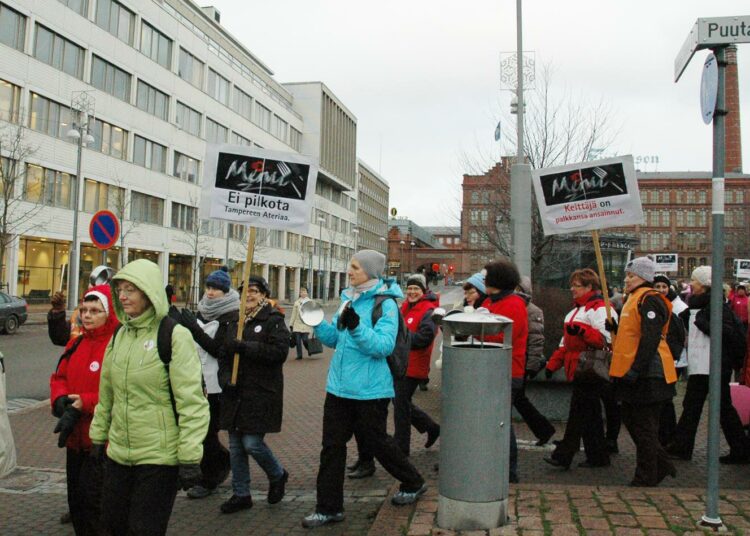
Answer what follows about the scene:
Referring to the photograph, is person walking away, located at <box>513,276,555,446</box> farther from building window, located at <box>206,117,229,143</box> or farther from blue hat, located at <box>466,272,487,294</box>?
building window, located at <box>206,117,229,143</box>

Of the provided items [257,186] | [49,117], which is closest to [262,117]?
[49,117]

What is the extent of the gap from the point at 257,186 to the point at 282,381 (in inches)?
71.4

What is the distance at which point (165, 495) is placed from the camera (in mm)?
3504

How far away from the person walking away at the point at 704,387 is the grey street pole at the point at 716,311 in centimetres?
244

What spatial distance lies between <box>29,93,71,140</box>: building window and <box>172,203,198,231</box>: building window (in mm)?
12683

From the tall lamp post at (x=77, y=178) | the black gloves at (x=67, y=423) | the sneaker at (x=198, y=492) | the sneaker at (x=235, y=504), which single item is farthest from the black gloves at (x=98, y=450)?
the tall lamp post at (x=77, y=178)

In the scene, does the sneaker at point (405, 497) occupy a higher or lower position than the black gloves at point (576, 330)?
lower

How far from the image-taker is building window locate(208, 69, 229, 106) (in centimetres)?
5316

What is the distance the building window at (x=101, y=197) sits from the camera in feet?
127

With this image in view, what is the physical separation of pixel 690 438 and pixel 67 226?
36.6 m

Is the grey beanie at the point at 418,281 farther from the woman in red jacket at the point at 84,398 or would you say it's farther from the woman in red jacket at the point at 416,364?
the woman in red jacket at the point at 84,398

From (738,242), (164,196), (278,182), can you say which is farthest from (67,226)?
(738,242)

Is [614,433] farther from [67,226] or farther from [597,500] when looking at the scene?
[67,226]

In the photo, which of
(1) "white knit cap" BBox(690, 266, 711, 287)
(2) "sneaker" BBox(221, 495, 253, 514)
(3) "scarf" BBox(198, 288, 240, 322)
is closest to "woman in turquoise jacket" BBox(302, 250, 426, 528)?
(2) "sneaker" BBox(221, 495, 253, 514)
